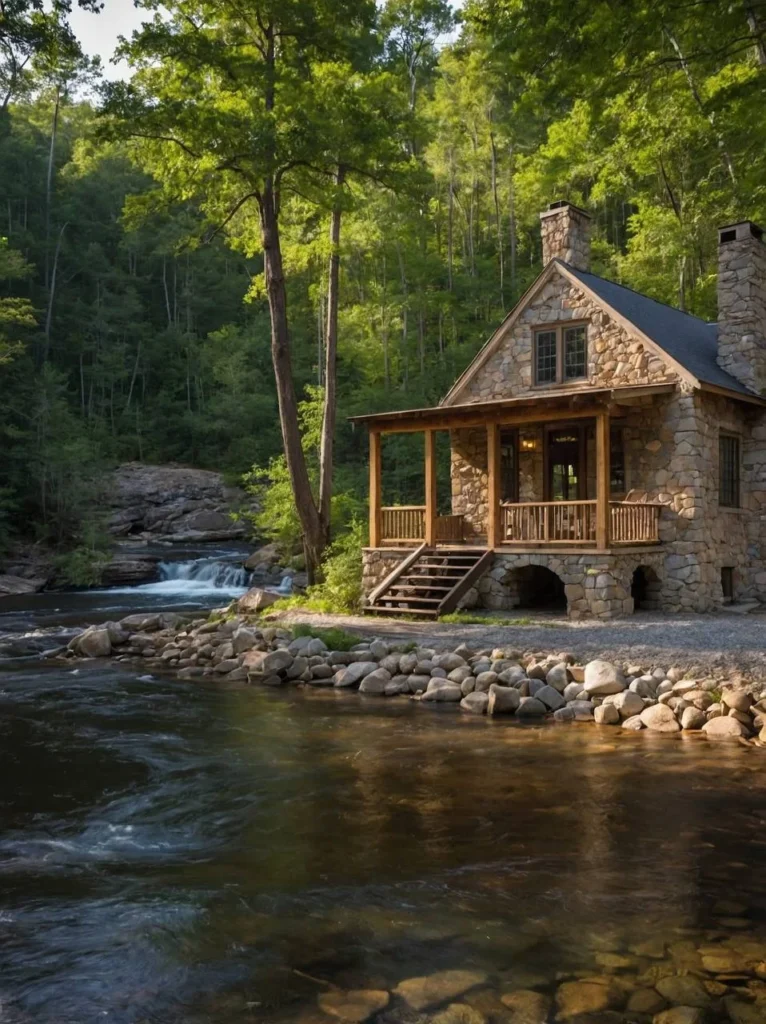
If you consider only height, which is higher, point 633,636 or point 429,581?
point 429,581

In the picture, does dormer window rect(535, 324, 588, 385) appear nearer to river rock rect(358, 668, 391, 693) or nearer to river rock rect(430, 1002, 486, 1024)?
river rock rect(358, 668, 391, 693)

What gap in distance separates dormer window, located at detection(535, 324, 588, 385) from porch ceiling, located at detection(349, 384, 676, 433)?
36cm

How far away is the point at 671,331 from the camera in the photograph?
54.9ft

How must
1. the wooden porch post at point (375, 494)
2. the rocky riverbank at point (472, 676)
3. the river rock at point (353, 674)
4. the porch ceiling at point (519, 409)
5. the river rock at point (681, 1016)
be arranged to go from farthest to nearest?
the wooden porch post at point (375, 494), the porch ceiling at point (519, 409), the river rock at point (353, 674), the rocky riverbank at point (472, 676), the river rock at point (681, 1016)

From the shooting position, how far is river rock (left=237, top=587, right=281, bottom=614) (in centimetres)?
1631

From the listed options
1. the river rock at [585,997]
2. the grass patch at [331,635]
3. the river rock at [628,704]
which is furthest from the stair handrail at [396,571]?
the river rock at [585,997]

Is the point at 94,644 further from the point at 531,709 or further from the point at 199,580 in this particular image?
the point at 199,580

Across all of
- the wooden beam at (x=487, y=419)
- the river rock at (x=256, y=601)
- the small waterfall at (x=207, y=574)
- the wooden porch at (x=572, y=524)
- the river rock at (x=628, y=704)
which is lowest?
the river rock at (x=628, y=704)

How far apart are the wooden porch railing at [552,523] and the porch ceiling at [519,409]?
59.8 inches

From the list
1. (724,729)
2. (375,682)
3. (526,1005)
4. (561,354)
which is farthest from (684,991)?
(561,354)

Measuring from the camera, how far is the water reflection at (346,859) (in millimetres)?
4145

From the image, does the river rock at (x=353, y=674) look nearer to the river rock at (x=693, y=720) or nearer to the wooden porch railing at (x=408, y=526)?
the river rock at (x=693, y=720)

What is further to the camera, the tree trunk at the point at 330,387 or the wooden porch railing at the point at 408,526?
the tree trunk at the point at 330,387

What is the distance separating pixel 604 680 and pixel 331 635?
4316 millimetres
